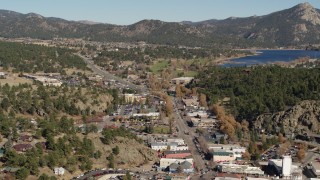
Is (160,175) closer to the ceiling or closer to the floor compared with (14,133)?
closer to the floor

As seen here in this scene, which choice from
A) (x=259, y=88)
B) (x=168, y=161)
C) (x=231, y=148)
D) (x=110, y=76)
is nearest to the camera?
(x=168, y=161)

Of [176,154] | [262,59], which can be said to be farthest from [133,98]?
[262,59]

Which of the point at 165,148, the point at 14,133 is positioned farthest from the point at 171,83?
the point at 14,133

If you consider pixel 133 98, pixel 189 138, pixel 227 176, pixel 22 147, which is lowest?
pixel 227 176

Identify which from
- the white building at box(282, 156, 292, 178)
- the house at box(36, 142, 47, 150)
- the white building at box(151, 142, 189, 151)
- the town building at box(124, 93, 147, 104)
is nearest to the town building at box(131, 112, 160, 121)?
the town building at box(124, 93, 147, 104)

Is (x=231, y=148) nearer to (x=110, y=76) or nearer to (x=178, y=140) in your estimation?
(x=178, y=140)

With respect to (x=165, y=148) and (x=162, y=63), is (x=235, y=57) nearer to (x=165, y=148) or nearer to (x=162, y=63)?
(x=162, y=63)
